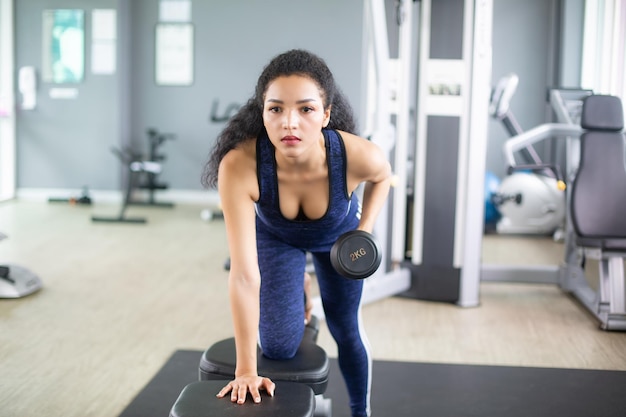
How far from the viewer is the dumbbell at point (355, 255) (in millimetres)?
1470

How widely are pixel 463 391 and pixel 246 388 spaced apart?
0.97 meters

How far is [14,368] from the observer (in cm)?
232

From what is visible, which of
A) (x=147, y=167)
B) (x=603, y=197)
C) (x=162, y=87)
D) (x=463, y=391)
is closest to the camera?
(x=463, y=391)

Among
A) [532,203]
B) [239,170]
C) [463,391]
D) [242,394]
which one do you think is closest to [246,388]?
[242,394]

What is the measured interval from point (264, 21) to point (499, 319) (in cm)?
400

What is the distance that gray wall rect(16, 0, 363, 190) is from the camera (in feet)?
20.4

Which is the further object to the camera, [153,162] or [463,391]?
[153,162]

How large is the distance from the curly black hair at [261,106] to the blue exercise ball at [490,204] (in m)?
3.59

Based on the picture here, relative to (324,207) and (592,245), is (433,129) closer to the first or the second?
(592,245)

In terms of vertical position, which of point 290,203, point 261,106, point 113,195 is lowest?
point 113,195

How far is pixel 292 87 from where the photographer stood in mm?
1475

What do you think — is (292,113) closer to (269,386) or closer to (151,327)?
(269,386)

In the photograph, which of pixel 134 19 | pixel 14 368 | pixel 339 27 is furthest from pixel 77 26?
pixel 14 368

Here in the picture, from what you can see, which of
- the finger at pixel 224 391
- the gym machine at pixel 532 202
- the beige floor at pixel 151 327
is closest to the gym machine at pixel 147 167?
the beige floor at pixel 151 327
